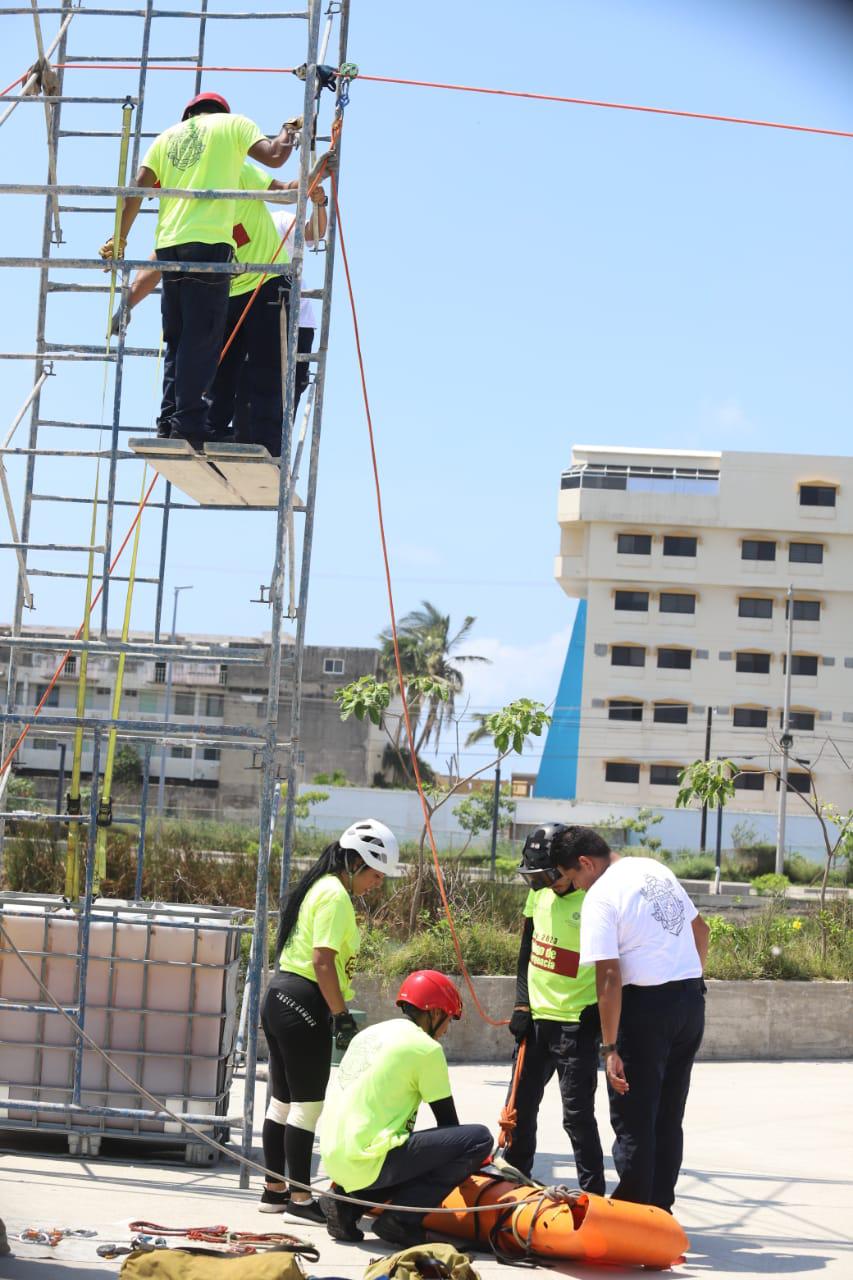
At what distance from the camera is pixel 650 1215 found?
18.1 feet

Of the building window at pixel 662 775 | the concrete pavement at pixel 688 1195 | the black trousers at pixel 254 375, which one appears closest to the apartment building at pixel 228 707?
the building window at pixel 662 775

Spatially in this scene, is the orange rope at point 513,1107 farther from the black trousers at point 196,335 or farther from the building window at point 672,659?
the building window at point 672,659

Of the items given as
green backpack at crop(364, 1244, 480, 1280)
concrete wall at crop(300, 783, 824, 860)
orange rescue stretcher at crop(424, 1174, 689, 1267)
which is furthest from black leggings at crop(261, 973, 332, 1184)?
concrete wall at crop(300, 783, 824, 860)

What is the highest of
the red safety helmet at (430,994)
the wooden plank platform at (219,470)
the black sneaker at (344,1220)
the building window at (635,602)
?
the building window at (635,602)

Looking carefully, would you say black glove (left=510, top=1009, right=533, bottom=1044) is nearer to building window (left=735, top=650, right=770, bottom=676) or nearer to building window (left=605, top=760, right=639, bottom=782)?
building window (left=605, top=760, right=639, bottom=782)

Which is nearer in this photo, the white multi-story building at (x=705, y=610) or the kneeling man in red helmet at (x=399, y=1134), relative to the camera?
the kneeling man in red helmet at (x=399, y=1134)

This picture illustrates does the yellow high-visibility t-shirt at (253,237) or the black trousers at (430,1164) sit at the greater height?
the yellow high-visibility t-shirt at (253,237)

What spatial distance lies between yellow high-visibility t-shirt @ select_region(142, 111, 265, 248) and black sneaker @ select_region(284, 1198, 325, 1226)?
4.48 m

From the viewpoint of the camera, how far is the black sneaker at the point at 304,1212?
6023 millimetres

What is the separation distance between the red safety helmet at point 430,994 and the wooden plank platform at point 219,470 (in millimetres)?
2663

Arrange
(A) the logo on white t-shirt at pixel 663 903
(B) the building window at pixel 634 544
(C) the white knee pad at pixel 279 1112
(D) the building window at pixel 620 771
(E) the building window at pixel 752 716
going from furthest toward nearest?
1. (E) the building window at pixel 752 716
2. (B) the building window at pixel 634 544
3. (D) the building window at pixel 620 771
4. (C) the white knee pad at pixel 279 1112
5. (A) the logo on white t-shirt at pixel 663 903

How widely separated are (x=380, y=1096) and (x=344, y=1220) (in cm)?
56

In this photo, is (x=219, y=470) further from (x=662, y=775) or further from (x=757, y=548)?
(x=757, y=548)

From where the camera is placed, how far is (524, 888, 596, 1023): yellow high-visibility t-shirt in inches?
249
